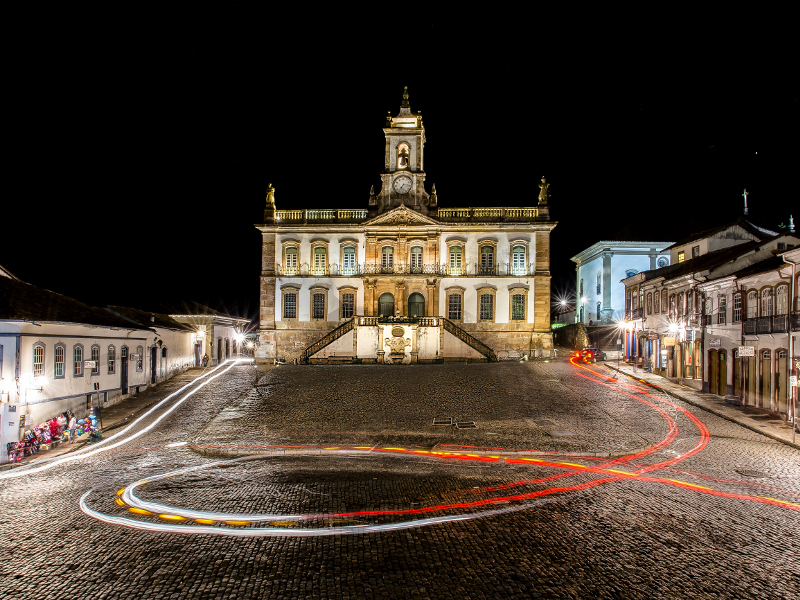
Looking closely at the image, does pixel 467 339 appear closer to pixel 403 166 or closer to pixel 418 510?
pixel 403 166

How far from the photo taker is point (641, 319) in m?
36.6

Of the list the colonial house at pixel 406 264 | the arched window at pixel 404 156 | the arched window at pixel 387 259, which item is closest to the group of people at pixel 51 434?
the colonial house at pixel 406 264

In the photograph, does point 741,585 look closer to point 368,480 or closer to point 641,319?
point 368,480

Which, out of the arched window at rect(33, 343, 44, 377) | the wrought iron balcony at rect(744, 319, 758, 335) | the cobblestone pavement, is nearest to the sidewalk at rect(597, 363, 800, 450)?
the cobblestone pavement

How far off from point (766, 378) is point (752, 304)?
11.1 feet

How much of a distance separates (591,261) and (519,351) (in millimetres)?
17349

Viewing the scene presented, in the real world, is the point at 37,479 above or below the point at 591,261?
below

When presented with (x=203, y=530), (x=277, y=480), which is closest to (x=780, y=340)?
(x=277, y=480)

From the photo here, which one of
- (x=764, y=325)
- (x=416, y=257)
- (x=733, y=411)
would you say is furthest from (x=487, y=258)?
(x=733, y=411)

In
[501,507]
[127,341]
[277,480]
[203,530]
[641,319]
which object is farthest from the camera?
[641,319]

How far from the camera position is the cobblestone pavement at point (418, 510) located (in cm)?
766

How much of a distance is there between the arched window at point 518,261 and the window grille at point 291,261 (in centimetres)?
1726

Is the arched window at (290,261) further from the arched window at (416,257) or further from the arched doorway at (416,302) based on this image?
the arched doorway at (416,302)

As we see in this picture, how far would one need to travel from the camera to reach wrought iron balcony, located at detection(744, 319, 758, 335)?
75.5 ft
